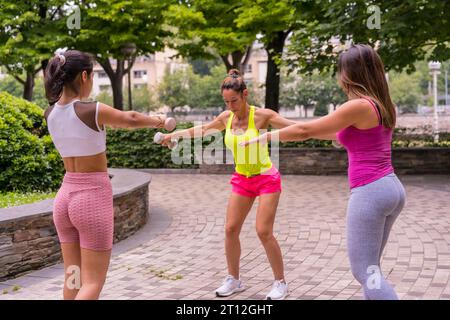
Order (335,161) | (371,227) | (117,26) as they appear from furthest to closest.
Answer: (117,26) < (335,161) < (371,227)

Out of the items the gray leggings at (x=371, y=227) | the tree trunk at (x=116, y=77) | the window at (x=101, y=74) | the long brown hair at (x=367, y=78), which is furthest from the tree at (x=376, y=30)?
the window at (x=101, y=74)

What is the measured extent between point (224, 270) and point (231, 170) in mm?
10834

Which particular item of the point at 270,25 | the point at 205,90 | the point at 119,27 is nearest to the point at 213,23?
the point at 270,25

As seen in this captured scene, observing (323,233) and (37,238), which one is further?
(323,233)

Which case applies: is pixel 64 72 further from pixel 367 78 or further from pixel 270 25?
pixel 270 25

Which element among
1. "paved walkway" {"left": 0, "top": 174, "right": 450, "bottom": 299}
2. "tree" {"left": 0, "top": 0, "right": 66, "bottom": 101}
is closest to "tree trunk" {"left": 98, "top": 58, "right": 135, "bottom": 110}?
"tree" {"left": 0, "top": 0, "right": 66, "bottom": 101}

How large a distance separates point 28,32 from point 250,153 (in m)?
21.0

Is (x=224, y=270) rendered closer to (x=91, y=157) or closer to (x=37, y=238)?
(x=37, y=238)

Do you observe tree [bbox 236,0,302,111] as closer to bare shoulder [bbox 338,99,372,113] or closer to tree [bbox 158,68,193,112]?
bare shoulder [bbox 338,99,372,113]

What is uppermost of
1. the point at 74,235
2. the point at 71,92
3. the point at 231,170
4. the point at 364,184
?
the point at 71,92

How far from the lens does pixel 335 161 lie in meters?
16.0

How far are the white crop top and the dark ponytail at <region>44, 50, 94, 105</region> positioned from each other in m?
0.09
